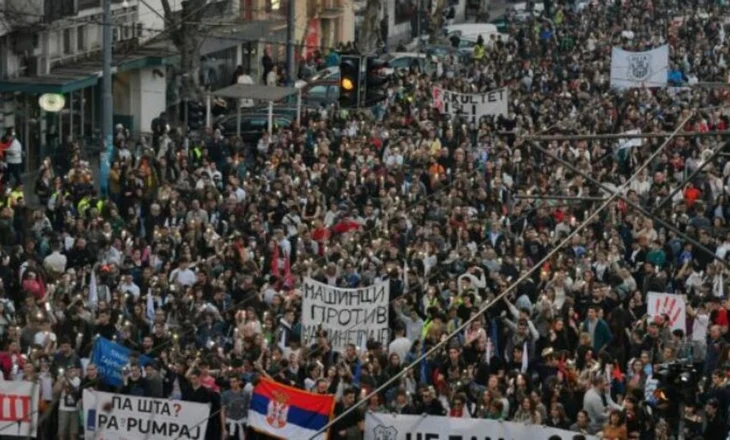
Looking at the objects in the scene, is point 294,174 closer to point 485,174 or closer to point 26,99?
point 485,174

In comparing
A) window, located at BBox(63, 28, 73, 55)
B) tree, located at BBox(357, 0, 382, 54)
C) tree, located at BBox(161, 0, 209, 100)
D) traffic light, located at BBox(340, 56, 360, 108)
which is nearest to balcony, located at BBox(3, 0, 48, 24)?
window, located at BBox(63, 28, 73, 55)

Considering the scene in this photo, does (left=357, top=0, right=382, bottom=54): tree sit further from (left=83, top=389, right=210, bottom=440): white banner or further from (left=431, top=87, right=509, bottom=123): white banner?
(left=83, top=389, right=210, bottom=440): white banner

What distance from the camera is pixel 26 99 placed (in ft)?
147

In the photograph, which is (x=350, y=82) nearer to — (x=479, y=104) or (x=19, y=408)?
(x=479, y=104)

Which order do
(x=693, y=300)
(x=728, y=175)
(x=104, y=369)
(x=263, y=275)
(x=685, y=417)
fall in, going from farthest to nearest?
(x=728, y=175) → (x=263, y=275) → (x=693, y=300) → (x=104, y=369) → (x=685, y=417)

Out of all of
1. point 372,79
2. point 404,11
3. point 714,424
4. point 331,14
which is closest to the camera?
point 714,424

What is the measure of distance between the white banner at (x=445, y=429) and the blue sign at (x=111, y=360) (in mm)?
2575

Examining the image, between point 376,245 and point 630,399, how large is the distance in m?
8.25

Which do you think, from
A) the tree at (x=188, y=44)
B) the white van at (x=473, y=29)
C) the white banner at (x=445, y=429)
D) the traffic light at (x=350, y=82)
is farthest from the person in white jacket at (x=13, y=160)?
the white van at (x=473, y=29)

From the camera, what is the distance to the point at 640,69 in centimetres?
4744

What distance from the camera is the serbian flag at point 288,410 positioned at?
22.3 metres

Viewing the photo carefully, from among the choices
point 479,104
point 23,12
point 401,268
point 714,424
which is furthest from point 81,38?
point 714,424

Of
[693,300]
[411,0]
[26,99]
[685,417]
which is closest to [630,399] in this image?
[685,417]

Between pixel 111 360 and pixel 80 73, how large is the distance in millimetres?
22445
